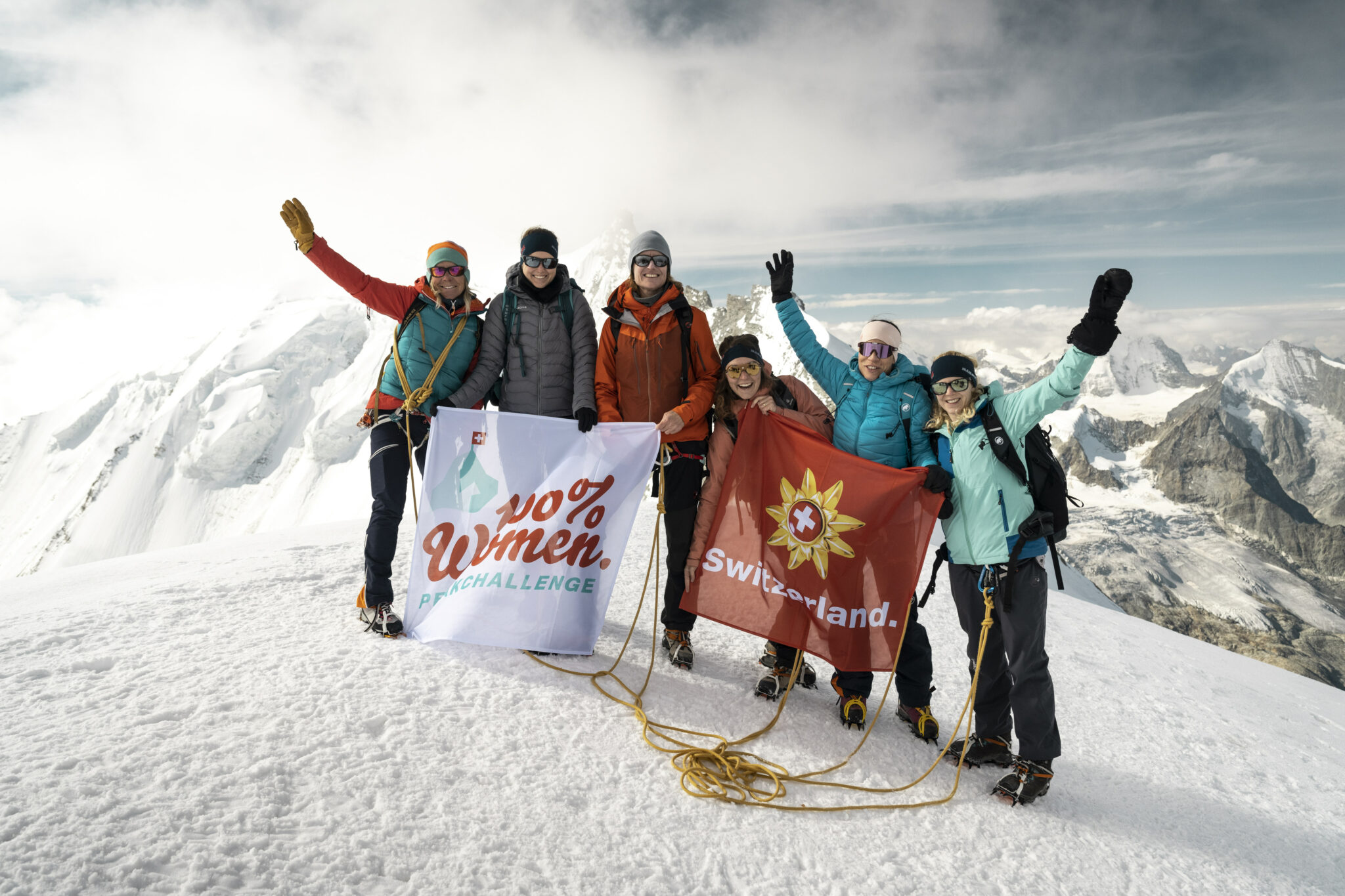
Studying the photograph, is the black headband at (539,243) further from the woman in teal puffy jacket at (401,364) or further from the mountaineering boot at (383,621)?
the mountaineering boot at (383,621)

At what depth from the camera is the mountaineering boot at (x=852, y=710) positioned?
13.9 ft

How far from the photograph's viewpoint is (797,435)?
14.7ft

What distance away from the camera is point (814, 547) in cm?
438

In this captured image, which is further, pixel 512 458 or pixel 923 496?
pixel 512 458

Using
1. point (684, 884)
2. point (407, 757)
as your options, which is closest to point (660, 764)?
point (684, 884)

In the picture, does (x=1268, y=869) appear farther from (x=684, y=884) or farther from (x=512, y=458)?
(x=512, y=458)

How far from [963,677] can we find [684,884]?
3980 mm

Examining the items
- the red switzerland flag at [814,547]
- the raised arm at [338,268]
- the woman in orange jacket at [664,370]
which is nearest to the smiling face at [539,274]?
the woman in orange jacket at [664,370]

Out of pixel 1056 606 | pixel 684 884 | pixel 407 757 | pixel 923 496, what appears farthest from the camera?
pixel 1056 606

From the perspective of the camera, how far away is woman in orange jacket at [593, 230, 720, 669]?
4.52 metres

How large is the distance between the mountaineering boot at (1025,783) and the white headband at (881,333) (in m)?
2.70

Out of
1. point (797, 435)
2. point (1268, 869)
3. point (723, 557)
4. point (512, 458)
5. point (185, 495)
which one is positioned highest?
point (797, 435)

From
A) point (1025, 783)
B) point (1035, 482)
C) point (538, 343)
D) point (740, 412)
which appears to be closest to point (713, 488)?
point (740, 412)

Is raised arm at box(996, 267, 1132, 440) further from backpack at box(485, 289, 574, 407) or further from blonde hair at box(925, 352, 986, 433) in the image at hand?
backpack at box(485, 289, 574, 407)
